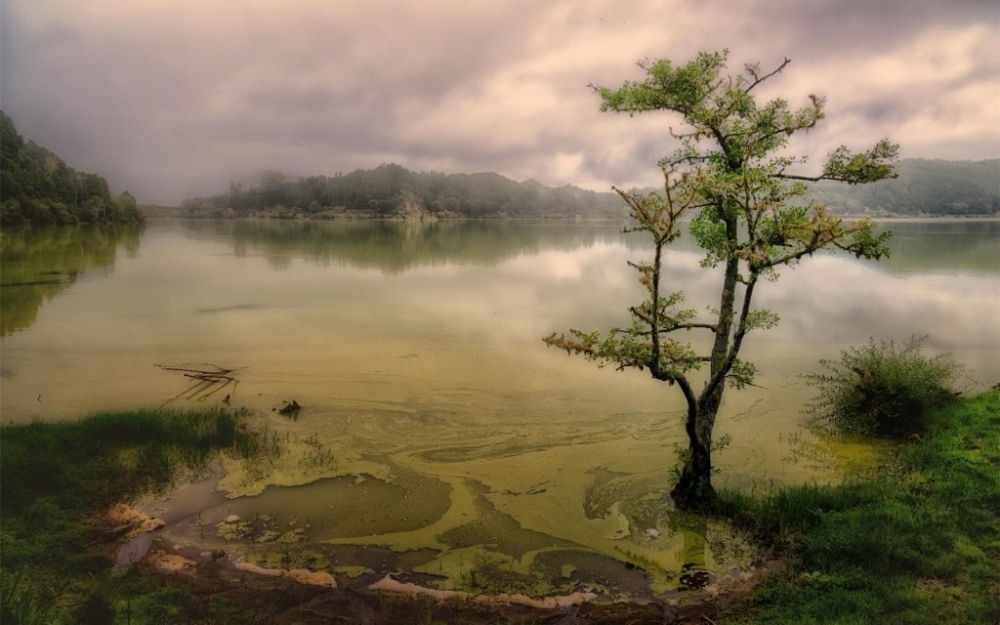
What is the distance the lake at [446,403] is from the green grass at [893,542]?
839mm

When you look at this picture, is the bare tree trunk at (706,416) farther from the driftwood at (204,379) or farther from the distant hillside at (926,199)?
the distant hillside at (926,199)

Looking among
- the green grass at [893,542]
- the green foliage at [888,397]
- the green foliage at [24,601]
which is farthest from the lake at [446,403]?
the green foliage at [24,601]

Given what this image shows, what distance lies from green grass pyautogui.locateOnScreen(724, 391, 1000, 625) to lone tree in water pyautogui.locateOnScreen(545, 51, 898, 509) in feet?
4.31

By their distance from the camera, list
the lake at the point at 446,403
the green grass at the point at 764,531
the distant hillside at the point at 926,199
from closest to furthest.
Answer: the green grass at the point at 764,531 → the lake at the point at 446,403 → the distant hillside at the point at 926,199

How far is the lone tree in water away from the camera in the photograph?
598 centimetres

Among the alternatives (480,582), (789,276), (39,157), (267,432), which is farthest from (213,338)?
(39,157)

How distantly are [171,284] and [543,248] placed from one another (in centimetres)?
3398

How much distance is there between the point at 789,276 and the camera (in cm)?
3256

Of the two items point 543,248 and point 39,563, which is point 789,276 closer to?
point 543,248

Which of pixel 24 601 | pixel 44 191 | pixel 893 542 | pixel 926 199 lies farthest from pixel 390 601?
pixel 926 199

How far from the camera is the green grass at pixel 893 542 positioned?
530 centimetres

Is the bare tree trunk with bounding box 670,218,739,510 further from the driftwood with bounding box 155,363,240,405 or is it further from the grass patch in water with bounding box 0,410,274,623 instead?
the driftwood with bounding box 155,363,240,405

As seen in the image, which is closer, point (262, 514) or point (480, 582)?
point (480, 582)

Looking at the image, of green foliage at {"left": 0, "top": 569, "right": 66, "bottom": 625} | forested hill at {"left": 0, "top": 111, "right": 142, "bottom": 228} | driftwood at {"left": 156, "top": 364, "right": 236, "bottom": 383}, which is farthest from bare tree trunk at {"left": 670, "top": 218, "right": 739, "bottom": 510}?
forested hill at {"left": 0, "top": 111, "right": 142, "bottom": 228}
